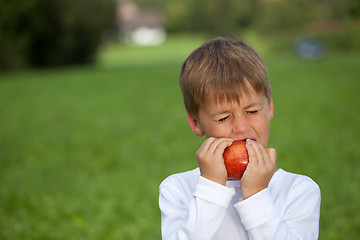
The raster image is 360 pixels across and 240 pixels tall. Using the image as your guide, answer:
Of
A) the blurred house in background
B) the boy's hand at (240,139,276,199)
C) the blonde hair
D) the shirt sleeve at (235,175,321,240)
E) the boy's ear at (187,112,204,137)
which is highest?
the blonde hair

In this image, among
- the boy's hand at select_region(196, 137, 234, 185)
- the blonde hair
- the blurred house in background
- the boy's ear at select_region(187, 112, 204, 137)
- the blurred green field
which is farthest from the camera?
the blurred house in background

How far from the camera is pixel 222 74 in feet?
5.99

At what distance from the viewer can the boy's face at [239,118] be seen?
182 centimetres

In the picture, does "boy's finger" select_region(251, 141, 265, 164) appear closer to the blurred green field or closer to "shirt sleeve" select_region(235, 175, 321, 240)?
"shirt sleeve" select_region(235, 175, 321, 240)

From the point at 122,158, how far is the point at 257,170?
486 centimetres

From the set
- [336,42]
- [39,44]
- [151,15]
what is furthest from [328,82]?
[151,15]

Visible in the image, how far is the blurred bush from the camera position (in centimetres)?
2569

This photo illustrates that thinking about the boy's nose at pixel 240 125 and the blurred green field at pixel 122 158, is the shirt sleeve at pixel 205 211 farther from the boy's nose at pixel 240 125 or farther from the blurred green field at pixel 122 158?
the blurred green field at pixel 122 158

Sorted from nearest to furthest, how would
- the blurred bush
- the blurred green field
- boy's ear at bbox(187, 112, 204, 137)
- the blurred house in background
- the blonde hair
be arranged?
the blonde hair < boy's ear at bbox(187, 112, 204, 137) < the blurred green field < the blurred bush < the blurred house in background

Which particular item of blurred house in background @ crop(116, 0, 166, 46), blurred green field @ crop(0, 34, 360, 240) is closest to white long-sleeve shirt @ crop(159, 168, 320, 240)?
blurred green field @ crop(0, 34, 360, 240)

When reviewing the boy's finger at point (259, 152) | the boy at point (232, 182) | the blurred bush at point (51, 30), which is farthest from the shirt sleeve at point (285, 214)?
the blurred bush at point (51, 30)

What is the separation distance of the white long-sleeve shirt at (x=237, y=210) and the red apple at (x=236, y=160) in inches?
2.4

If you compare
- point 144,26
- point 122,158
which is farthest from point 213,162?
point 144,26

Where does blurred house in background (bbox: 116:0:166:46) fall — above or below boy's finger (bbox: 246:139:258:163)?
below
